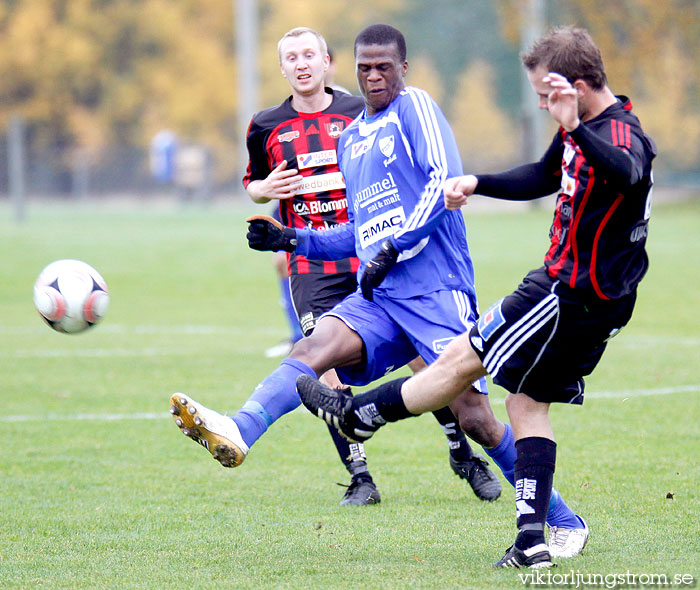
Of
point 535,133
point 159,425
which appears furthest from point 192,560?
point 535,133

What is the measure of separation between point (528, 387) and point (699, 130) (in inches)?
2012

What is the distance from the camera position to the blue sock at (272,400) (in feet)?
15.2

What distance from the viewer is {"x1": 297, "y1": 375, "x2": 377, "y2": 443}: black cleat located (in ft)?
14.2

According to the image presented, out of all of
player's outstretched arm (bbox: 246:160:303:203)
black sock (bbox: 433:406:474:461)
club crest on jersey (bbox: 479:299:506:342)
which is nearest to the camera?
club crest on jersey (bbox: 479:299:506:342)

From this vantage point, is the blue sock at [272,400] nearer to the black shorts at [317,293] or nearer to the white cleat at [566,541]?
the black shorts at [317,293]

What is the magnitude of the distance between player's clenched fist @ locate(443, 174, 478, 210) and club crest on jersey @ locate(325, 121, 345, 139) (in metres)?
2.06

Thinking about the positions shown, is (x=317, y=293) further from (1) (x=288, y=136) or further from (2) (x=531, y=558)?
(2) (x=531, y=558)

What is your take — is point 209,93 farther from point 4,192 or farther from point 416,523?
point 416,523

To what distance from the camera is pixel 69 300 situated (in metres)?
6.00

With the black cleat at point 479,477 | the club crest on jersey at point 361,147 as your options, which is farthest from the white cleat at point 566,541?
the club crest on jersey at point 361,147

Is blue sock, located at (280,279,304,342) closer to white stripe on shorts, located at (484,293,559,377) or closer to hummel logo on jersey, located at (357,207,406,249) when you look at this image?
hummel logo on jersey, located at (357,207,406,249)

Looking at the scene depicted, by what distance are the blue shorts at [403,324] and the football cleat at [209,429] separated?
0.85 meters

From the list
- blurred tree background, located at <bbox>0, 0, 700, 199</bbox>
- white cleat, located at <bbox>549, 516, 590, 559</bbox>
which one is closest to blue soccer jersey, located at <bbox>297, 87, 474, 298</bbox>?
white cleat, located at <bbox>549, 516, 590, 559</bbox>

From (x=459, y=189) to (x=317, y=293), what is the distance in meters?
2.02
